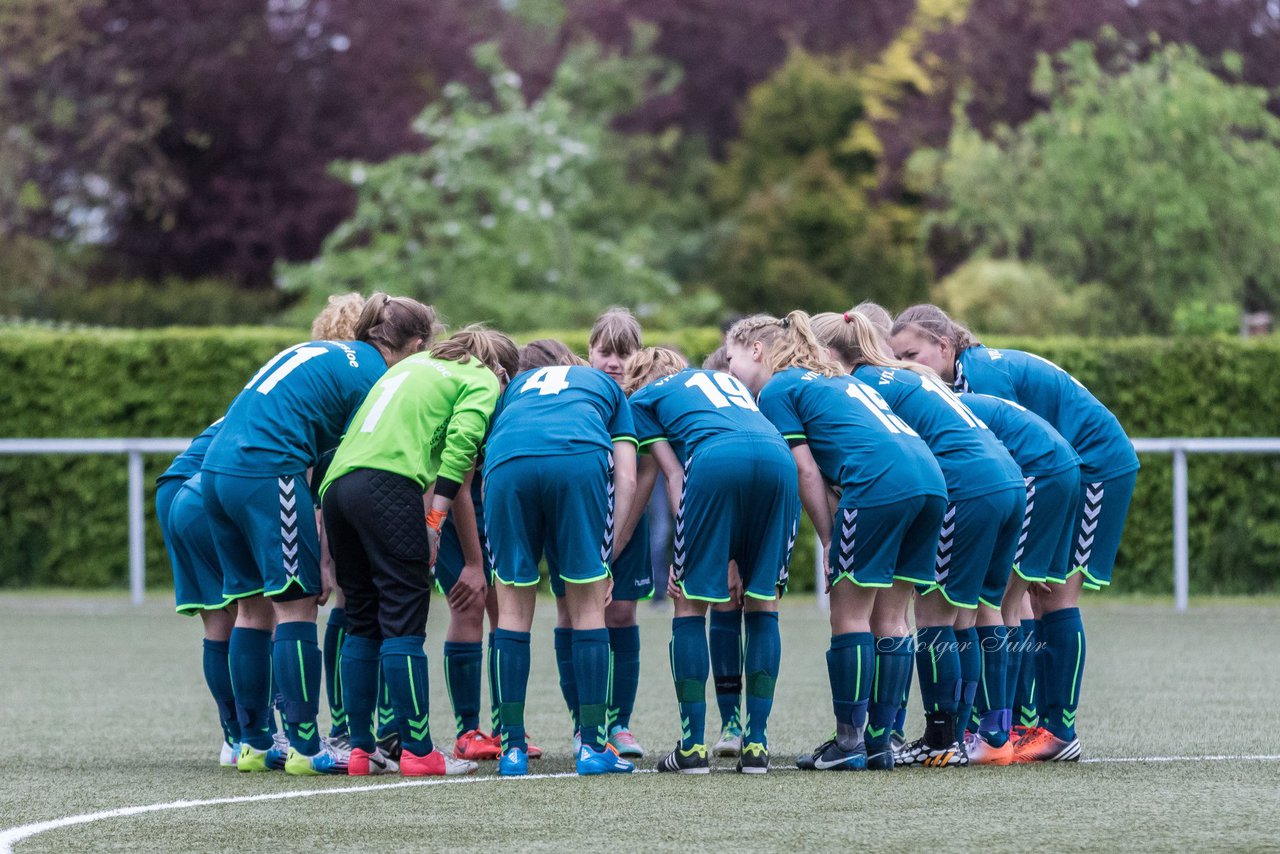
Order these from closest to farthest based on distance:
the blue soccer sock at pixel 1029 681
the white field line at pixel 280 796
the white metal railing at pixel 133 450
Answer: the white field line at pixel 280 796 < the blue soccer sock at pixel 1029 681 < the white metal railing at pixel 133 450

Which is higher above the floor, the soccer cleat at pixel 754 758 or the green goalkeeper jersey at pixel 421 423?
the green goalkeeper jersey at pixel 421 423

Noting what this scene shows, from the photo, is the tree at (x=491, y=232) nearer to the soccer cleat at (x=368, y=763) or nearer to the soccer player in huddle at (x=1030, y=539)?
the soccer player in huddle at (x=1030, y=539)

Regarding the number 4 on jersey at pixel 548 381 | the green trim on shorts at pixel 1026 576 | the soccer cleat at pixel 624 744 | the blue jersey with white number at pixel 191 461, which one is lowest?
the soccer cleat at pixel 624 744

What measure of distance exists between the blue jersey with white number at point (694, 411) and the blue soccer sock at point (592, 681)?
0.78m

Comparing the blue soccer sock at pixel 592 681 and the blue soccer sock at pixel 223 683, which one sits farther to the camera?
the blue soccer sock at pixel 223 683

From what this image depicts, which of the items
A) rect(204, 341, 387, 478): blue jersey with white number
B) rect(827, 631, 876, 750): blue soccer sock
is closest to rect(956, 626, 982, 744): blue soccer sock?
rect(827, 631, 876, 750): blue soccer sock

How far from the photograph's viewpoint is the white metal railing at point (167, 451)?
15.0 m

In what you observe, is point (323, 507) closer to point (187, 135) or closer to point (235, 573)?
point (235, 573)

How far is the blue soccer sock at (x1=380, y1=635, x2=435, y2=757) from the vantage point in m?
6.86

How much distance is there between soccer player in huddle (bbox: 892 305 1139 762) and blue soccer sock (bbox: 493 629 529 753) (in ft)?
6.40

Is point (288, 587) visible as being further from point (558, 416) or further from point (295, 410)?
point (558, 416)

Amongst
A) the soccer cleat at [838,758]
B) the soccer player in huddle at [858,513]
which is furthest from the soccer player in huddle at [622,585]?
the soccer cleat at [838,758]

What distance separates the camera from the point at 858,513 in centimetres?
689

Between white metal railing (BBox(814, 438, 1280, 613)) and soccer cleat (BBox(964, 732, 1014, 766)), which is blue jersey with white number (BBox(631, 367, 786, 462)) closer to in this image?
soccer cleat (BBox(964, 732, 1014, 766))
